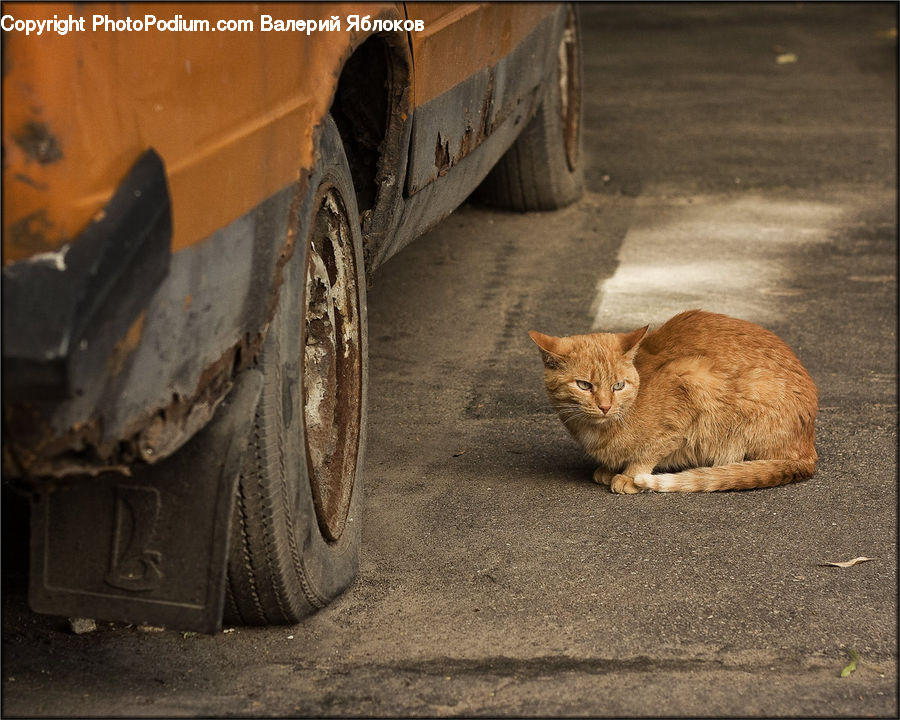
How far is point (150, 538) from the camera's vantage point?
253cm

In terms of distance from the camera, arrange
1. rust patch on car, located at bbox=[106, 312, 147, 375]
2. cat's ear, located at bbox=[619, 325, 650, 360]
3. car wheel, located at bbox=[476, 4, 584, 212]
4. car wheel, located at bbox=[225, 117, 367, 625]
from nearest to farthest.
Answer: rust patch on car, located at bbox=[106, 312, 147, 375] → car wheel, located at bbox=[225, 117, 367, 625] → cat's ear, located at bbox=[619, 325, 650, 360] → car wheel, located at bbox=[476, 4, 584, 212]

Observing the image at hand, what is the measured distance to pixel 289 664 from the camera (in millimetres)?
2865

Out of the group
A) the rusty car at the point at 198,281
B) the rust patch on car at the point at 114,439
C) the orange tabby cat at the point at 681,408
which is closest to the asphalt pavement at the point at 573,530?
the orange tabby cat at the point at 681,408

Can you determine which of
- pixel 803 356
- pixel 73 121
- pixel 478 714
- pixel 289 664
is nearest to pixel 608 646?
pixel 478 714

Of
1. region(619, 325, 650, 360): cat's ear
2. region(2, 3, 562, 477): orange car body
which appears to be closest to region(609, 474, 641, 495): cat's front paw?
region(619, 325, 650, 360): cat's ear

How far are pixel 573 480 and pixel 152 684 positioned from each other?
1765 millimetres

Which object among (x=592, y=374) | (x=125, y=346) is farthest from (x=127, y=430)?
(x=592, y=374)

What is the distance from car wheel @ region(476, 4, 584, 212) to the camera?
7.14 m

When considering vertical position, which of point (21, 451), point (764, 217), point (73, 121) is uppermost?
point (73, 121)

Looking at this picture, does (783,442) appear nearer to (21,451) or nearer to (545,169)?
(21,451)

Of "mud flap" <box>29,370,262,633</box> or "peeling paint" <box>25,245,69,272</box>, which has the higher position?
"peeling paint" <box>25,245,69,272</box>

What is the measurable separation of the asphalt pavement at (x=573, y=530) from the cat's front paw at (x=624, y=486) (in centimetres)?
11

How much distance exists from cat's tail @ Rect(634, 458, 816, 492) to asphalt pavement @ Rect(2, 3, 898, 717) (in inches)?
2.2

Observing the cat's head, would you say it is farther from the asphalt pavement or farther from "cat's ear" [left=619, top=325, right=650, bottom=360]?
the asphalt pavement
